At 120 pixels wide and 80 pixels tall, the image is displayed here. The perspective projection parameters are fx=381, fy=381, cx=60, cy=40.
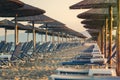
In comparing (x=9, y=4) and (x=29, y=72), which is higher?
(x=9, y=4)

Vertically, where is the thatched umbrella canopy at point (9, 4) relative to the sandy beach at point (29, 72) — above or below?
above

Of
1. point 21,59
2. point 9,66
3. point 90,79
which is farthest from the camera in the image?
point 21,59

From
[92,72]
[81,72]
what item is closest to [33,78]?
[81,72]

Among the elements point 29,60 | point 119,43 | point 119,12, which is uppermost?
point 119,12

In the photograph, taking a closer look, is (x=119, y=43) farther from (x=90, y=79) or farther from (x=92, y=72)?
(x=90, y=79)

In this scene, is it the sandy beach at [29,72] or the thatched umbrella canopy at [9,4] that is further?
the sandy beach at [29,72]

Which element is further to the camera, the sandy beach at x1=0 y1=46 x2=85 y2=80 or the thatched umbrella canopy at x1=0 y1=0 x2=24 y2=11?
the sandy beach at x1=0 y1=46 x2=85 y2=80

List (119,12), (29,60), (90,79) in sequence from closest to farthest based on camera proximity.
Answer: (90,79), (119,12), (29,60)

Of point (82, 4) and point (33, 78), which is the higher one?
point (82, 4)

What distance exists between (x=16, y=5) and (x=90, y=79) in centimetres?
498

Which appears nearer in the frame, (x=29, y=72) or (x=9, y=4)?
(x=9, y=4)

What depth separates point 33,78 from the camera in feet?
30.8

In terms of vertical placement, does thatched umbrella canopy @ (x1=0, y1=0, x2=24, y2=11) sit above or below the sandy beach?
above

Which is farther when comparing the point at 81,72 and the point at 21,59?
the point at 21,59
